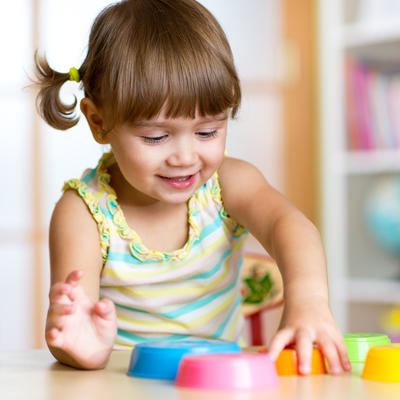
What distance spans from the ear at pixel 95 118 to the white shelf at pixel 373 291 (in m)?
1.77

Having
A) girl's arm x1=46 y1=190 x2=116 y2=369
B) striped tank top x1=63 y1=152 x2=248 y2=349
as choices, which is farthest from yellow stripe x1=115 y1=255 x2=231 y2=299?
girl's arm x1=46 y1=190 x2=116 y2=369

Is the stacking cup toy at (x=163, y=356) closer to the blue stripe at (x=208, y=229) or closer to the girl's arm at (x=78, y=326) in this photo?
the girl's arm at (x=78, y=326)

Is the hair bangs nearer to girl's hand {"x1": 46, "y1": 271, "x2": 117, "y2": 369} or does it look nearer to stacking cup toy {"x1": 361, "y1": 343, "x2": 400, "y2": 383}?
girl's hand {"x1": 46, "y1": 271, "x2": 117, "y2": 369}

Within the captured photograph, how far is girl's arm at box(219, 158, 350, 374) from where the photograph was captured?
73cm

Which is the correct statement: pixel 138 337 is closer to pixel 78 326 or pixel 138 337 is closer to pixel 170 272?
pixel 170 272

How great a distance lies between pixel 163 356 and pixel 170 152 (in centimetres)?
35

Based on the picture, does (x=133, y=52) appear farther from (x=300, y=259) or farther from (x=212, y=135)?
(x=300, y=259)

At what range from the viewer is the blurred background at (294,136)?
266cm

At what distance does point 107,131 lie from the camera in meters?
1.02

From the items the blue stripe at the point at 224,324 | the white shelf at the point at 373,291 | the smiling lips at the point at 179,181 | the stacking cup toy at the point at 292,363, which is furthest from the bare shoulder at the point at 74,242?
the white shelf at the point at 373,291

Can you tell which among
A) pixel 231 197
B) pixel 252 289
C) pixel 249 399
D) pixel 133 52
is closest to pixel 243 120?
pixel 252 289

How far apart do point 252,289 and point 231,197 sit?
0.40 metres

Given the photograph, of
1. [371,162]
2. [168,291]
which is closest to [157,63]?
[168,291]

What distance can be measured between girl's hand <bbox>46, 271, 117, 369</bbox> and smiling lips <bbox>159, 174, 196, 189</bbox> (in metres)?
0.26
